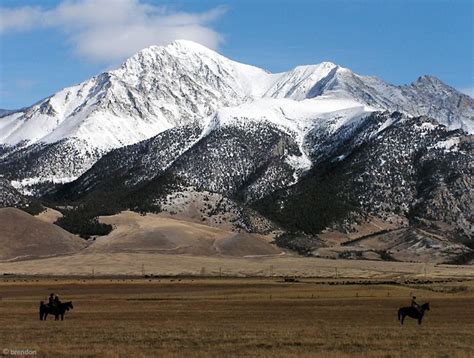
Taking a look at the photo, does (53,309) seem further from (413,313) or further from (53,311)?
(413,313)

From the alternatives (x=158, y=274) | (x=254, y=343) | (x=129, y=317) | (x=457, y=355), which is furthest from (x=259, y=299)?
(x=158, y=274)

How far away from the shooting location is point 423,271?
641ft

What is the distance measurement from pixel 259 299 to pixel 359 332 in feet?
143

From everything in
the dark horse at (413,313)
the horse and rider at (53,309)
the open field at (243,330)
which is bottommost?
the open field at (243,330)

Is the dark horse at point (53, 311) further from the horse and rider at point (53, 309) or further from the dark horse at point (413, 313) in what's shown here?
the dark horse at point (413, 313)

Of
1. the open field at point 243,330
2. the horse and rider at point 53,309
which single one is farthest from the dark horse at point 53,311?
the open field at point 243,330

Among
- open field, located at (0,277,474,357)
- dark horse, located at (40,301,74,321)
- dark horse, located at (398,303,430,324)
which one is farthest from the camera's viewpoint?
dark horse, located at (40,301,74,321)

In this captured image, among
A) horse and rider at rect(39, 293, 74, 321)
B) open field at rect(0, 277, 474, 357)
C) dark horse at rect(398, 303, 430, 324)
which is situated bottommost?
open field at rect(0, 277, 474, 357)

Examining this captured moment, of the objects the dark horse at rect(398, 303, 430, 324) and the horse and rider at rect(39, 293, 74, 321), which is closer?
the dark horse at rect(398, 303, 430, 324)

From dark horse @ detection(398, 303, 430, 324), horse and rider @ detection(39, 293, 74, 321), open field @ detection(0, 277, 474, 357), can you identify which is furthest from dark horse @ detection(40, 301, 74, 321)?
dark horse @ detection(398, 303, 430, 324)

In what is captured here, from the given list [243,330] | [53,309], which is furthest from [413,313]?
[53,309]

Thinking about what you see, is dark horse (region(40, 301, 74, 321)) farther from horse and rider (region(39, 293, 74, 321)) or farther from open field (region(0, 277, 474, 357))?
open field (region(0, 277, 474, 357))

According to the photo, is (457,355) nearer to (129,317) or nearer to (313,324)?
(313,324)

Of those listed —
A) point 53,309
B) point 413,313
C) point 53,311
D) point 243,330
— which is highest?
point 413,313
